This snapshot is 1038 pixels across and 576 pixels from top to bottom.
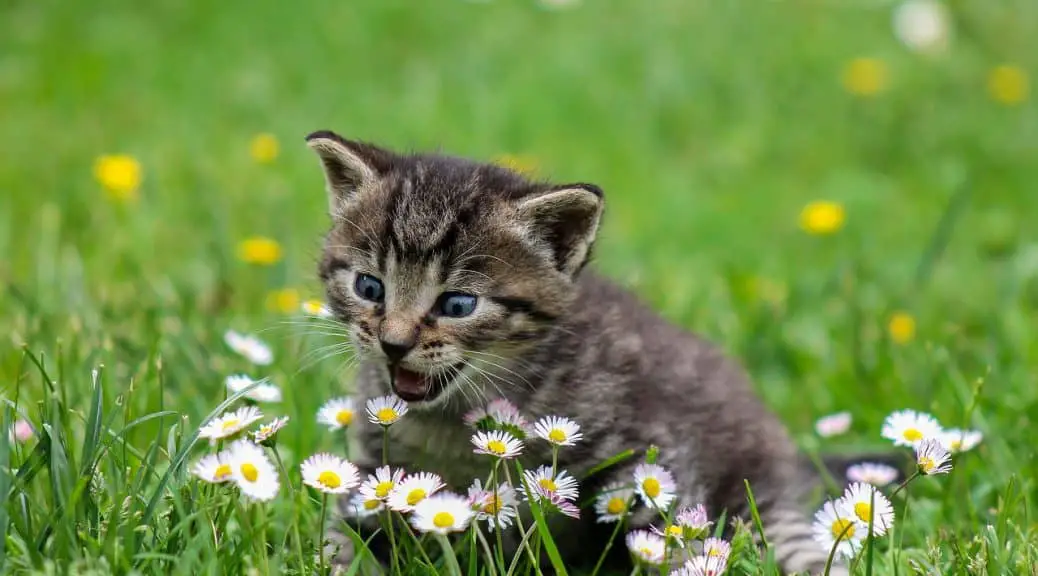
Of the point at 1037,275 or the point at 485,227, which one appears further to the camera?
the point at 1037,275

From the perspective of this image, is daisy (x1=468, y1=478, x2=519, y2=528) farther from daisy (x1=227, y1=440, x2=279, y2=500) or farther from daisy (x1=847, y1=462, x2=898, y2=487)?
daisy (x1=847, y1=462, x2=898, y2=487)

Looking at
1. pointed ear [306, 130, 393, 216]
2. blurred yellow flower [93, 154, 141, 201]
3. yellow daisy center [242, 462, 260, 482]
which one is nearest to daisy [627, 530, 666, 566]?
yellow daisy center [242, 462, 260, 482]

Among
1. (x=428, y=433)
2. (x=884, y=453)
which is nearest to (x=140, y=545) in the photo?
(x=428, y=433)

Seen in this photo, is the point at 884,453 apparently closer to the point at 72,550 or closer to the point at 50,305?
the point at 72,550

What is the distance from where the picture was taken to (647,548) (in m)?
2.95

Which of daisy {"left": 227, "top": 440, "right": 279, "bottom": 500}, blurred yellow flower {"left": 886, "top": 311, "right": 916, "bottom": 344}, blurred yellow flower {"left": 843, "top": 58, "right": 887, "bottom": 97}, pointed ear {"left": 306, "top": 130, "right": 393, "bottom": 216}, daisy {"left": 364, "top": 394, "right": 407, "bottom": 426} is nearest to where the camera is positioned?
daisy {"left": 227, "top": 440, "right": 279, "bottom": 500}

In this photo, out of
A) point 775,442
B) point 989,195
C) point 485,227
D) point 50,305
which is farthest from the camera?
point 989,195

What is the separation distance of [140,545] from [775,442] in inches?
90.8

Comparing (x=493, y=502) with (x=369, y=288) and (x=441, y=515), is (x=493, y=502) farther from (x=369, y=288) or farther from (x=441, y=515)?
(x=369, y=288)

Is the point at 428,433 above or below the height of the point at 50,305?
below

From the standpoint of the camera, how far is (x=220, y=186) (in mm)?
6992

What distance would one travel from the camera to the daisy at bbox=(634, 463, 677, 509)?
10.2 ft

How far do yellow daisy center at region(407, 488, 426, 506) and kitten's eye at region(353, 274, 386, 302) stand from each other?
787mm

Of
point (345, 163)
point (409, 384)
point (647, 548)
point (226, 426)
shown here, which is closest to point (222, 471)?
point (226, 426)
